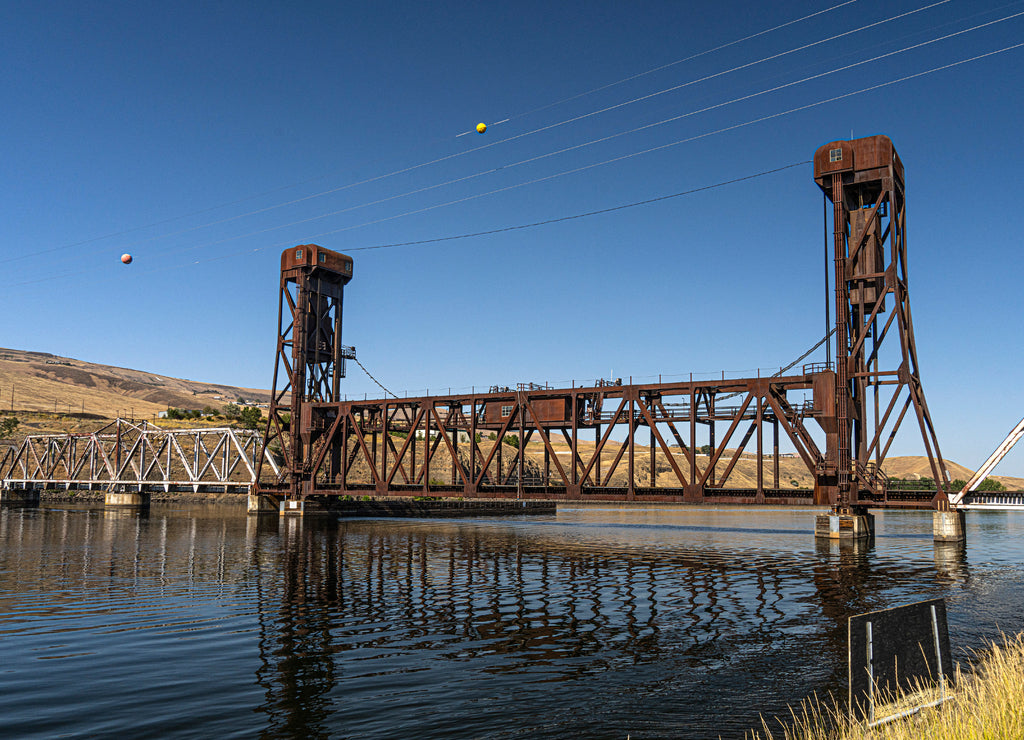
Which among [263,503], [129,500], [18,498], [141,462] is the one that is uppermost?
[141,462]

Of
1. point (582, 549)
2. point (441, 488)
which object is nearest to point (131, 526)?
point (441, 488)

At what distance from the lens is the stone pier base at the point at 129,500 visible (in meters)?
95.9

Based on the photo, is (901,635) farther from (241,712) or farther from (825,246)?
(825,246)

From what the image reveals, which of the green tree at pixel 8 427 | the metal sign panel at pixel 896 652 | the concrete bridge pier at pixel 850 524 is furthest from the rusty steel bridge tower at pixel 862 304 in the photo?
the green tree at pixel 8 427

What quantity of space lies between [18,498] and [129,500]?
92.6ft

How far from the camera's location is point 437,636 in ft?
65.3

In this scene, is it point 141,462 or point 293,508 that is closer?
point 293,508

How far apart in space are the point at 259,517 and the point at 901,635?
257 feet

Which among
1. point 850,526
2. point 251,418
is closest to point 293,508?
point 850,526

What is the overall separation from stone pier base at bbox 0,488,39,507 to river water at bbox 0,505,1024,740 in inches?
3168

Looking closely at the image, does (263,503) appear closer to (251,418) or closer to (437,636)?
(437,636)

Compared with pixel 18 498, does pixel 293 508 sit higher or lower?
higher

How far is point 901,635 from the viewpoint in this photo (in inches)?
349

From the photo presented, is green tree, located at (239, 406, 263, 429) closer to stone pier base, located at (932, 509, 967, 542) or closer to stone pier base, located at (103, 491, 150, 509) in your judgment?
stone pier base, located at (103, 491, 150, 509)
